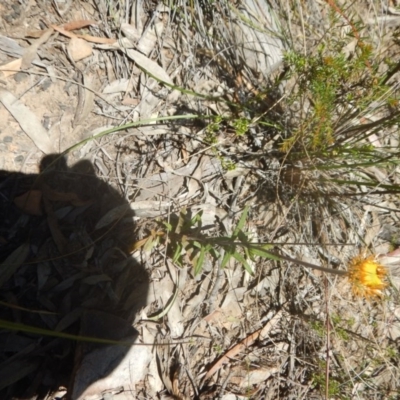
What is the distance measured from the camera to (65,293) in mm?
1967

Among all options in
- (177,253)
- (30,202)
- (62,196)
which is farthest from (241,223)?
(30,202)

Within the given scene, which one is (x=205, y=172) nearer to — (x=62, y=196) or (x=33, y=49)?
(x=62, y=196)

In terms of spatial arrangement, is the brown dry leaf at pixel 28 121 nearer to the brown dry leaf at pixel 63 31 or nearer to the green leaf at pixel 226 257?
the brown dry leaf at pixel 63 31

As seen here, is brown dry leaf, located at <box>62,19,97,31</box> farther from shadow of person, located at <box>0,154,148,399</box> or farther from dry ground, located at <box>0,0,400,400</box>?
shadow of person, located at <box>0,154,148,399</box>

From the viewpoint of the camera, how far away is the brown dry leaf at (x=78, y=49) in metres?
2.10

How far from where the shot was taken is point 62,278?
1962 mm

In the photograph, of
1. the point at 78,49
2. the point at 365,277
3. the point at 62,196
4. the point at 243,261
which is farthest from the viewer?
the point at 78,49

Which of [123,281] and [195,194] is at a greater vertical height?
[195,194]

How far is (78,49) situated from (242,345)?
172cm

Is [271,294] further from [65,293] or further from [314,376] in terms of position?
[65,293]

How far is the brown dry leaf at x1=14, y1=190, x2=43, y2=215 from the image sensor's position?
196 centimetres

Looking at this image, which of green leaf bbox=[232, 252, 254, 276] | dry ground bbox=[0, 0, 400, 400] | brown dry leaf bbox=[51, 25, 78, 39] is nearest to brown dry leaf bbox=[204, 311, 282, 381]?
dry ground bbox=[0, 0, 400, 400]

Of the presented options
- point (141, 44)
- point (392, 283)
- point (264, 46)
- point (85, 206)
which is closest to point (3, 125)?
point (85, 206)

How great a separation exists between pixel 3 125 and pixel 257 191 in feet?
4.22
